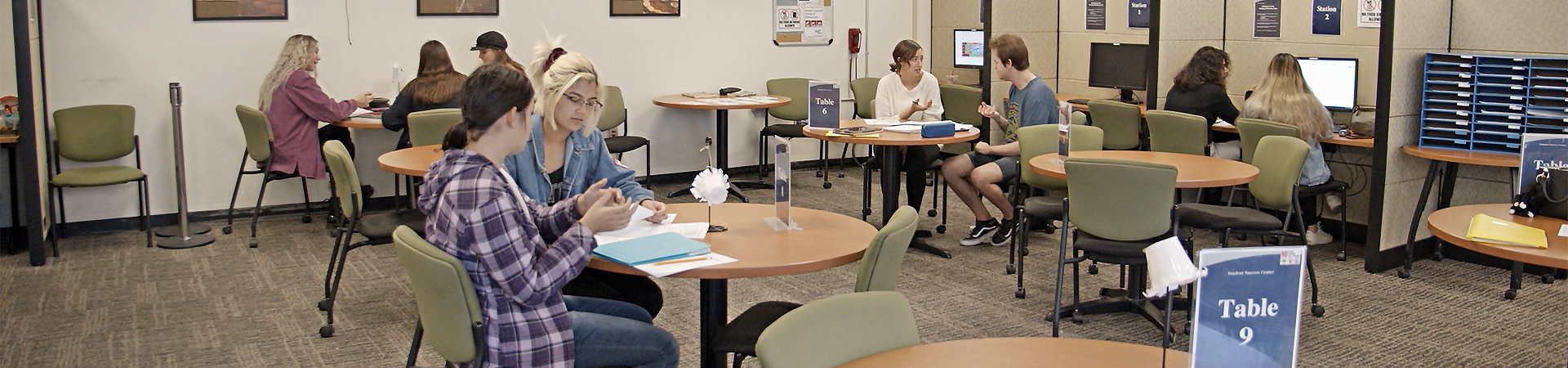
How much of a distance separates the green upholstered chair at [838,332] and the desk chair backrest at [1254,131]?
12.3ft

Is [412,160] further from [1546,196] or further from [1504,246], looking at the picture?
[1546,196]

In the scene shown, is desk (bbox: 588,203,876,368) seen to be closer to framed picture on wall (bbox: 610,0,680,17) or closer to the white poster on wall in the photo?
the white poster on wall

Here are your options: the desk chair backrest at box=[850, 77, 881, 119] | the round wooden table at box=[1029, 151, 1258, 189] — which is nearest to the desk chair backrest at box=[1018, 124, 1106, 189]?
the round wooden table at box=[1029, 151, 1258, 189]

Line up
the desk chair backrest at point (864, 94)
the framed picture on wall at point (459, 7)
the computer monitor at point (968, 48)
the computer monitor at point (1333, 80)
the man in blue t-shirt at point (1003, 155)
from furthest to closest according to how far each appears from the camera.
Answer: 1. the computer monitor at point (968, 48)
2. the desk chair backrest at point (864, 94)
3. the framed picture on wall at point (459, 7)
4. the computer monitor at point (1333, 80)
5. the man in blue t-shirt at point (1003, 155)

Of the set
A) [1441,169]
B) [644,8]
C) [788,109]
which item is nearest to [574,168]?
[1441,169]

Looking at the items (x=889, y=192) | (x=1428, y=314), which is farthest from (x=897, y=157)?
(x=1428, y=314)

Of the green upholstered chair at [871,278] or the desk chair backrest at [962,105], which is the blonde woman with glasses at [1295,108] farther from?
the green upholstered chair at [871,278]

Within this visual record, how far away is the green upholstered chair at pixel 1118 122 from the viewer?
6629mm

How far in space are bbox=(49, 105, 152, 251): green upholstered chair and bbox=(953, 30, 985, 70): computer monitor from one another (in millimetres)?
5351

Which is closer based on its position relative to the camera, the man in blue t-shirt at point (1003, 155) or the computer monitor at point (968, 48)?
the man in blue t-shirt at point (1003, 155)

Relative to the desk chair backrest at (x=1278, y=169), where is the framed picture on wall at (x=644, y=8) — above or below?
above

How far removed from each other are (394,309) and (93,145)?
2597 mm

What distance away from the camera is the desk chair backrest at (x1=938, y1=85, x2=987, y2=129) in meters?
7.40

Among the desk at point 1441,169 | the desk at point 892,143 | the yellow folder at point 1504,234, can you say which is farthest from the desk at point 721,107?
the yellow folder at point 1504,234
